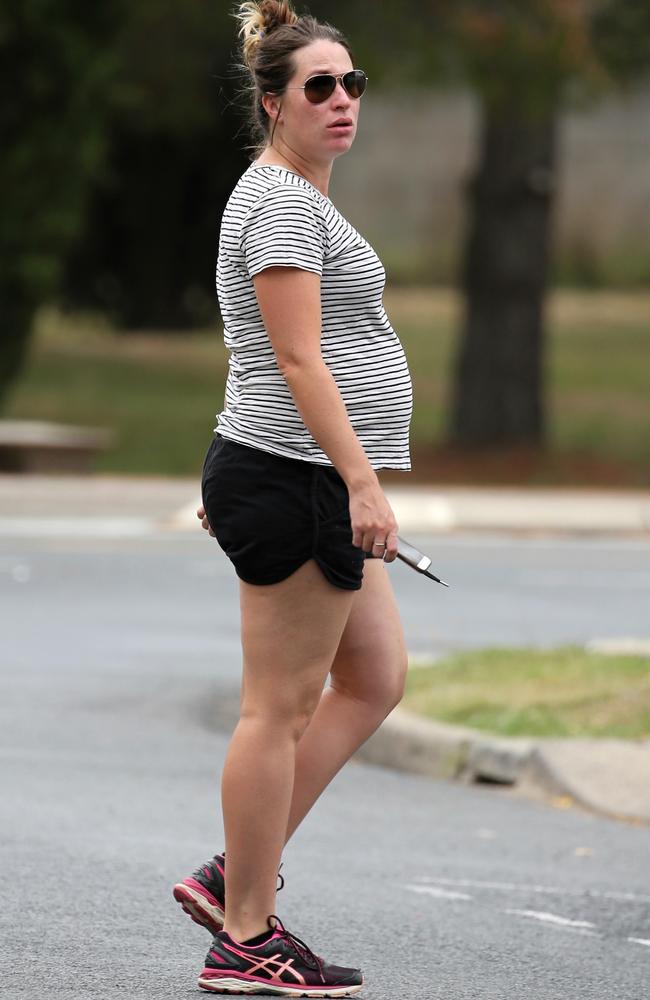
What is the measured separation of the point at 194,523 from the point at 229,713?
824 cm

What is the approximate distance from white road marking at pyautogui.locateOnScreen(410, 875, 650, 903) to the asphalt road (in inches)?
0.5

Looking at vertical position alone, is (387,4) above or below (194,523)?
above

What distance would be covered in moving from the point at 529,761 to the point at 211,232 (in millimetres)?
28013

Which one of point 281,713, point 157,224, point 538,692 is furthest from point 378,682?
point 157,224

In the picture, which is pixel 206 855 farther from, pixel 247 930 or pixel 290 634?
pixel 290 634

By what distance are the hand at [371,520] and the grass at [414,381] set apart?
1768cm

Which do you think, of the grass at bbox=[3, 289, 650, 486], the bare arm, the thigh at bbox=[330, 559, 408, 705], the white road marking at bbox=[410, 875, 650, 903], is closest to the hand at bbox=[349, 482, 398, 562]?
the bare arm

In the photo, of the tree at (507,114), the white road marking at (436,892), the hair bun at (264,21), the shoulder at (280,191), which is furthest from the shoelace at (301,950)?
the tree at (507,114)

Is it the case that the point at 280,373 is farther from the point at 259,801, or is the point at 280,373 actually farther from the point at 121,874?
the point at 121,874

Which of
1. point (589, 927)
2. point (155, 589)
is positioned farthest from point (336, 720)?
point (155, 589)

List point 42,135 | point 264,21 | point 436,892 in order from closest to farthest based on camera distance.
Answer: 1. point 264,21
2. point 436,892
3. point 42,135

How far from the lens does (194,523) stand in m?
17.0

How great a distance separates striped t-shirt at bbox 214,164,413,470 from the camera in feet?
13.8

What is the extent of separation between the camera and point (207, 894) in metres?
4.49
